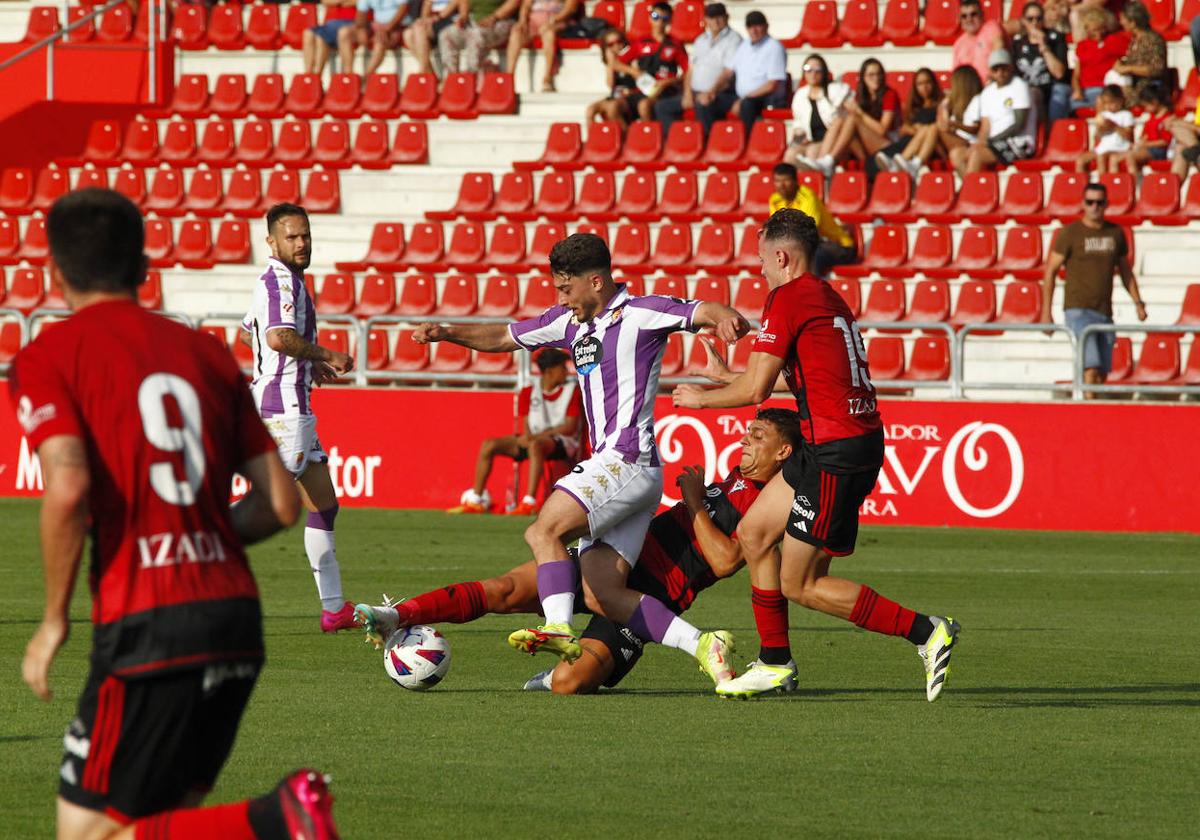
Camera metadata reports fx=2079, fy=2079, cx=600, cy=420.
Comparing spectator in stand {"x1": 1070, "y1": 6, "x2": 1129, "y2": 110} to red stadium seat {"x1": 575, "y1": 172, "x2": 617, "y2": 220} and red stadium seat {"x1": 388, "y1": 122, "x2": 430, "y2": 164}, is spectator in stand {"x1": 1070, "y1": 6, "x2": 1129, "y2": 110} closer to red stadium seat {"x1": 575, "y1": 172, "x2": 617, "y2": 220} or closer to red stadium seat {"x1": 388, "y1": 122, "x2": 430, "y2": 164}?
red stadium seat {"x1": 575, "y1": 172, "x2": 617, "y2": 220}

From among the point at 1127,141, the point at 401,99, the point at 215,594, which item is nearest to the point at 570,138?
the point at 401,99

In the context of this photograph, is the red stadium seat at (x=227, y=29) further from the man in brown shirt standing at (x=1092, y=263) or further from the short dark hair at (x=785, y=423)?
the short dark hair at (x=785, y=423)

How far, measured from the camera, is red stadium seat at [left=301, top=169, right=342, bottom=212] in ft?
83.5

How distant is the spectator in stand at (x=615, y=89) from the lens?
24.5 m

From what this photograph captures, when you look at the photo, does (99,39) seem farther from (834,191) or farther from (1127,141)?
(1127,141)

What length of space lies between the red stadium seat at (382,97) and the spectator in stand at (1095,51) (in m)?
8.56

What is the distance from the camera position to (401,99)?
26.4 m

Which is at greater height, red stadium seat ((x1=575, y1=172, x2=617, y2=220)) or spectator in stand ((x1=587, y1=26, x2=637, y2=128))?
spectator in stand ((x1=587, y1=26, x2=637, y2=128))

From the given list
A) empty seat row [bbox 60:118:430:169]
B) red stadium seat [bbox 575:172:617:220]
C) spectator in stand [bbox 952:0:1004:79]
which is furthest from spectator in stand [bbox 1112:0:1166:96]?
empty seat row [bbox 60:118:430:169]

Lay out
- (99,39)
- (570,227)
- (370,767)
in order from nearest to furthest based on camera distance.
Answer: (370,767) → (570,227) → (99,39)

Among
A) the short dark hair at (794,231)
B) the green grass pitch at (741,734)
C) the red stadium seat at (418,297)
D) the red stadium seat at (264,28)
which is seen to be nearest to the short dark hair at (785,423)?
the short dark hair at (794,231)

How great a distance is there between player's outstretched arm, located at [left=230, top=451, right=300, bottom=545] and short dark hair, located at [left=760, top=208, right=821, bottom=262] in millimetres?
4729

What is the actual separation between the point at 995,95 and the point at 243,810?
18.9 m

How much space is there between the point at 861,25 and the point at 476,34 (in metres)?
5.09
